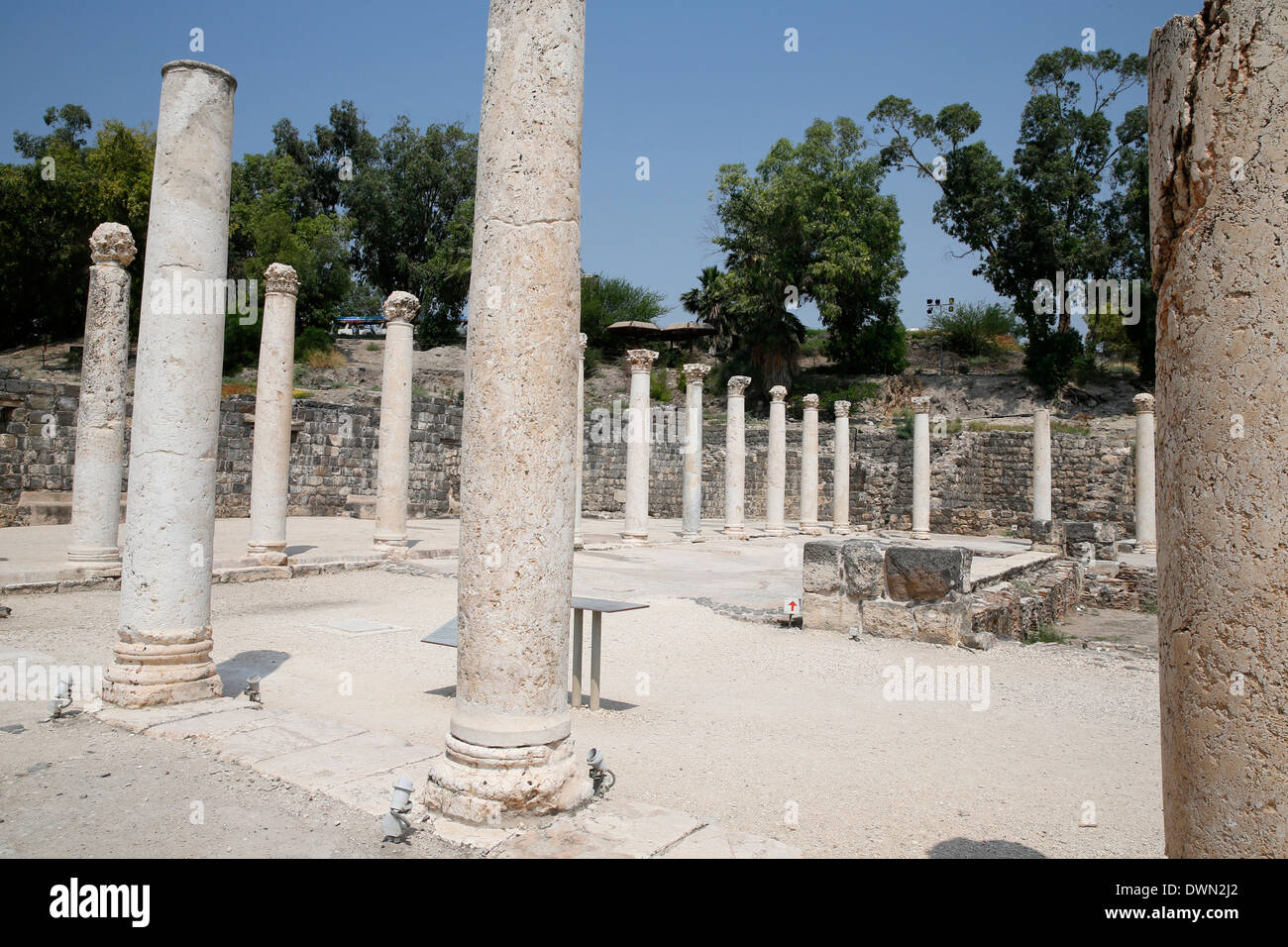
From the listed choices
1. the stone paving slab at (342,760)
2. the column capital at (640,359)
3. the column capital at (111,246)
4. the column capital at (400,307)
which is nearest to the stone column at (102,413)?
the column capital at (111,246)

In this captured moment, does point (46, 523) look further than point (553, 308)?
Yes

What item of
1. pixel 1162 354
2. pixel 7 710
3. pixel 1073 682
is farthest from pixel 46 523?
pixel 1162 354

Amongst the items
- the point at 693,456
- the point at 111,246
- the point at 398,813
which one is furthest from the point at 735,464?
the point at 398,813

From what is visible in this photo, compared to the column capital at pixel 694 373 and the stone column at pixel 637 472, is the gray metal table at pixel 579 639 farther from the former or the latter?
the column capital at pixel 694 373

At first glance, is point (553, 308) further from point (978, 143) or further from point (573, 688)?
point (978, 143)

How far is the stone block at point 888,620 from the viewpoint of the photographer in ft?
29.1

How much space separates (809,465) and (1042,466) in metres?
6.16

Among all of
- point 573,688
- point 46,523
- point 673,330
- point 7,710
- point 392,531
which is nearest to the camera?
point 7,710

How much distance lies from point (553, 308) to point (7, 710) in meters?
4.16

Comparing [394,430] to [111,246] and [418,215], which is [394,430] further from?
[418,215]

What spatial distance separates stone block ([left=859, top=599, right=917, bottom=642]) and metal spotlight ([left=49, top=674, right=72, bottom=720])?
706 centimetres

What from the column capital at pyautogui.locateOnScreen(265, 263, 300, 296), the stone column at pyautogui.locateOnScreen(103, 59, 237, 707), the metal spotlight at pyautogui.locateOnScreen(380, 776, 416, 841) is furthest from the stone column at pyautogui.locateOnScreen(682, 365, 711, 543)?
the metal spotlight at pyautogui.locateOnScreen(380, 776, 416, 841)

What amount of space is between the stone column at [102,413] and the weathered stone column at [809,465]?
17367mm
